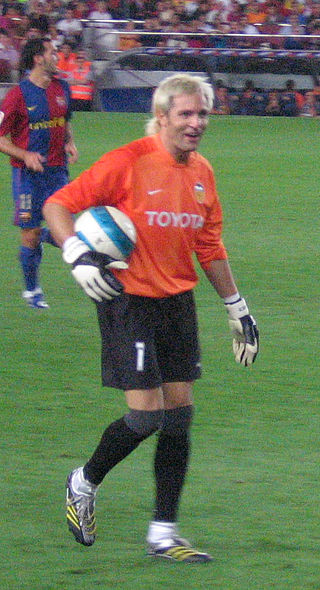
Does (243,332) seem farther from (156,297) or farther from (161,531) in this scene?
(161,531)

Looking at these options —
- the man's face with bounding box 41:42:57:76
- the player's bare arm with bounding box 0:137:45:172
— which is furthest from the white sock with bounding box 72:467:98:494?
the man's face with bounding box 41:42:57:76

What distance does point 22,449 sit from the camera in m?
5.81

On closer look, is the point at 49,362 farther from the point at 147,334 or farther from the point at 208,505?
the point at 147,334

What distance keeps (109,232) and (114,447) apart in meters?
0.82

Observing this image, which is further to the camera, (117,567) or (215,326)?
(215,326)

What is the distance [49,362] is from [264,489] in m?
2.59

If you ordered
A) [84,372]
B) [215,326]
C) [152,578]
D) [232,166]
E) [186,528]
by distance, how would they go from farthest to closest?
[232,166]
[215,326]
[84,372]
[186,528]
[152,578]

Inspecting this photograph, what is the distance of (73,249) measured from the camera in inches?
167

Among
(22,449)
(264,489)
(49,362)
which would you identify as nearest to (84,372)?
(49,362)

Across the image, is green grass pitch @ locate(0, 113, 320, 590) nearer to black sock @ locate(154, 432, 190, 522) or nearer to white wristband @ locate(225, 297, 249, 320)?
black sock @ locate(154, 432, 190, 522)

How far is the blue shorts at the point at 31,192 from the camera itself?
8961mm

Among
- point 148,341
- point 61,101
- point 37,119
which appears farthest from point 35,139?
point 148,341

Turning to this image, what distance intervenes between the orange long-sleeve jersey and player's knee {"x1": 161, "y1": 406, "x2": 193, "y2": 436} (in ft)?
1.49

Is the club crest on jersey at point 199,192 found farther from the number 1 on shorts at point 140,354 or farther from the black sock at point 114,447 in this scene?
the black sock at point 114,447
